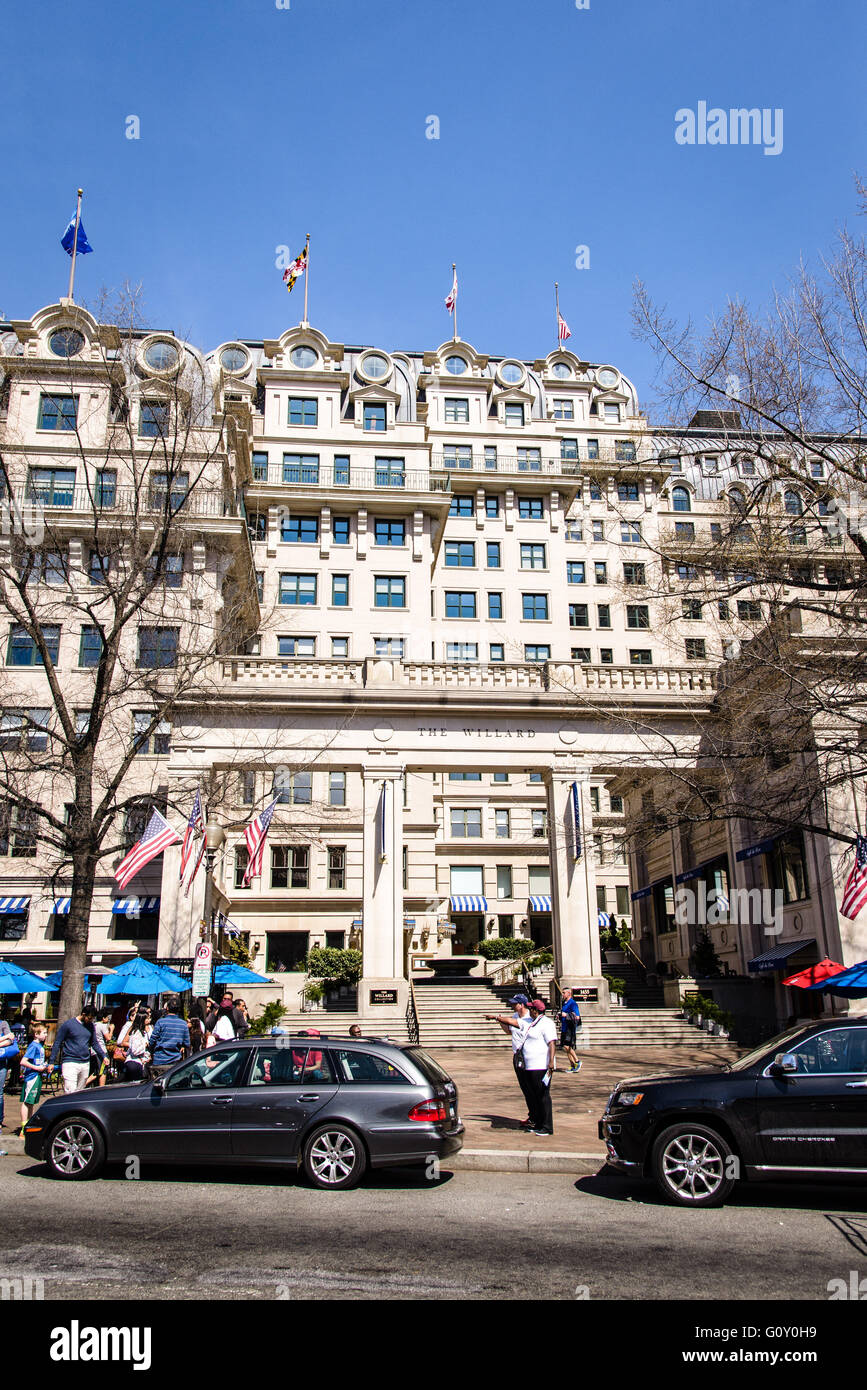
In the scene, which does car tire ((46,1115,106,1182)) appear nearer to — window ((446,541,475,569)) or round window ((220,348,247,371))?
window ((446,541,475,569))

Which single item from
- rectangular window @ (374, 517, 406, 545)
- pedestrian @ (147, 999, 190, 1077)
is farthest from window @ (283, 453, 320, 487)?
pedestrian @ (147, 999, 190, 1077)

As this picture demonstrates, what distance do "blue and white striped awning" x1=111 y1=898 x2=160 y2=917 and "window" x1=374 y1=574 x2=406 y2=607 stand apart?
16412 mm

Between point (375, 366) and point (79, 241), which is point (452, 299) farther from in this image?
point (79, 241)

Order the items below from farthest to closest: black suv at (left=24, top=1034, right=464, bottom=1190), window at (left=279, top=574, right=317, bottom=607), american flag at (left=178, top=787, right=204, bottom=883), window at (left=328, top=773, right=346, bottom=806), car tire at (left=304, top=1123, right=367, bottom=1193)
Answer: window at (left=279, top=574, right=317, bottom=607), window at (left=328, top=773, right=346, bottom=806), american flag at (left=178, top=787, right=204, bottom=883), black suv at (left=24, top=1034, right=464, bottom=1190), car tire at (left=304, top=1123, right=367, bottom=1193)

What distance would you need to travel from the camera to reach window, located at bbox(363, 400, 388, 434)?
160 ft

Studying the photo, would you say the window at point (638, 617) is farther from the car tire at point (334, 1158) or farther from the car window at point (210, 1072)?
the car tire at point (334, 1158)

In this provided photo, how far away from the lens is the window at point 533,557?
50.3 meters

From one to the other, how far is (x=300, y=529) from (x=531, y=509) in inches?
495

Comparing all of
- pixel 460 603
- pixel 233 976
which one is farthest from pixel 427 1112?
pixel 460 603

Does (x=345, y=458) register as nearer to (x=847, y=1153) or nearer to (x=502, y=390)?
(x=502, y=390)

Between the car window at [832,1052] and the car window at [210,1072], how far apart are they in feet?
19.3

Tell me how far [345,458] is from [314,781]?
51.4 ft

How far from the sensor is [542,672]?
31.8m
